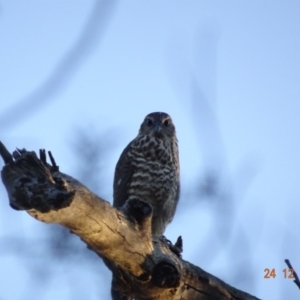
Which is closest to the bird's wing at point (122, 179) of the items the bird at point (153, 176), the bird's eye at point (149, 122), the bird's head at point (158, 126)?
the bird at point (153, 176)

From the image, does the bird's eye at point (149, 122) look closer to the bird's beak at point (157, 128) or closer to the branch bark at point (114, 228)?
the bird's beak at point (157, 128)

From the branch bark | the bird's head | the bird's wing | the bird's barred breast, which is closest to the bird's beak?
the bird's head

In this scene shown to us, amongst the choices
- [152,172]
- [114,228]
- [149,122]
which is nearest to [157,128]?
[149,122]

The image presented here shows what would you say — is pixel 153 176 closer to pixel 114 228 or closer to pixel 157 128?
pixel 157 128

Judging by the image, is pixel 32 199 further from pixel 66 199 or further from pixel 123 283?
pixel 123 283

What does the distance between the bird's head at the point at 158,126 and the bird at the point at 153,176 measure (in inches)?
1.5

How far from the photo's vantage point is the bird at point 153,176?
20.7ft

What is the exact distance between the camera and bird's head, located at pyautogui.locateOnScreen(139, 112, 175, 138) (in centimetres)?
708

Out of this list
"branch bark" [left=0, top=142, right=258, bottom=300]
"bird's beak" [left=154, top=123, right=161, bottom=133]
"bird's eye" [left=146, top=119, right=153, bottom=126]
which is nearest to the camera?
"branch bark" [left=0, top=142, right=258, bottom=300]

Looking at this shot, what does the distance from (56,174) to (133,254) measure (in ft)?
2.21

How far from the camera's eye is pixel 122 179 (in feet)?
21.2

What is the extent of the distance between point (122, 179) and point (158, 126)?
91cm

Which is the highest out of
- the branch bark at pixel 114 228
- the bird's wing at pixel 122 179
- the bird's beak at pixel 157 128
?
the bird's beak at pixel 157 128

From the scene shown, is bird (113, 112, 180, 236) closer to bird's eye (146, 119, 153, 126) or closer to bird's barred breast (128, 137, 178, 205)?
bird's barred breast (128, 137, 178, 205)
